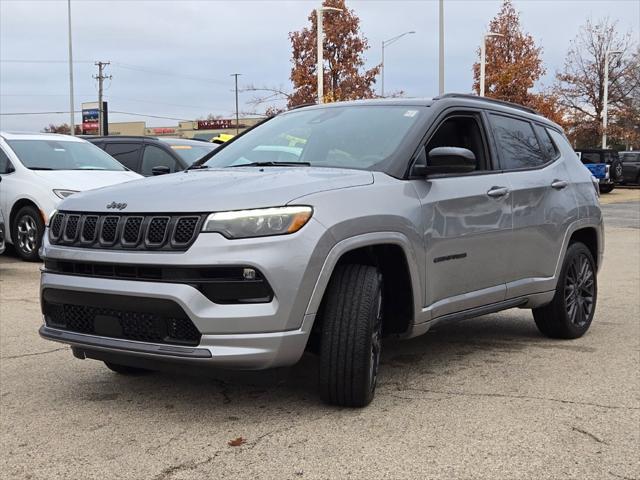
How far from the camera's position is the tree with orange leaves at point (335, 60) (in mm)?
32188

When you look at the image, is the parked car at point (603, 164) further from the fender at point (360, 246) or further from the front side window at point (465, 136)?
the fender at point (360, 246)

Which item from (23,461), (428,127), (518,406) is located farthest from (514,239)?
(23,461)

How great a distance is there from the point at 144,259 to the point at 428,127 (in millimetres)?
2010

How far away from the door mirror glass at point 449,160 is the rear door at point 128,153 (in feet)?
30.1

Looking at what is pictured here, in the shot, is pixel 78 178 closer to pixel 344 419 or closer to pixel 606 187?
pixel 344 419

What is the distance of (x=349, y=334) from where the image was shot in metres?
3.89

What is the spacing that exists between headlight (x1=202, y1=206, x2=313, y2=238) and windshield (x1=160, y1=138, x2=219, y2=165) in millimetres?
9405

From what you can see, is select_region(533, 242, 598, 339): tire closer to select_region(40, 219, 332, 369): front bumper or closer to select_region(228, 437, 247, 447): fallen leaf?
select_region(40, 219, 332, 369): front bumper

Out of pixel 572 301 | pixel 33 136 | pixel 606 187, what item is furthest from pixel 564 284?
pixel 606 187

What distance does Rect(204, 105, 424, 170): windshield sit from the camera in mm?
4680

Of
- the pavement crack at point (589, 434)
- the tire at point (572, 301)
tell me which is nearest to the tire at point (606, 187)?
the tire at point (572, 301)

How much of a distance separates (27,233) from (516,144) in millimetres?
7320

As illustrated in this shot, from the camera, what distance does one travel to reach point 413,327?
4.46m

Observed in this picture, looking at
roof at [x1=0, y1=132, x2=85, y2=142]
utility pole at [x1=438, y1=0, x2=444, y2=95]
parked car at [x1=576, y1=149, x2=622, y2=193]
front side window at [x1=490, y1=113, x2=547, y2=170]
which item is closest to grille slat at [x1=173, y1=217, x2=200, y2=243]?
front side window at [x1=490, y1=113, x2=547, y2=170]
